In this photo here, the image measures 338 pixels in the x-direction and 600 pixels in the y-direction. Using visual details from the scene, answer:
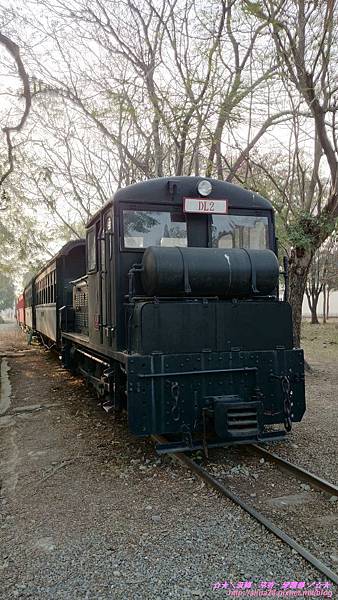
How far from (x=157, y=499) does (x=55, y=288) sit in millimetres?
8394

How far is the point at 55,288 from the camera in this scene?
12.1 meters

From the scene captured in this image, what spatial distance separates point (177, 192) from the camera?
6062 mm

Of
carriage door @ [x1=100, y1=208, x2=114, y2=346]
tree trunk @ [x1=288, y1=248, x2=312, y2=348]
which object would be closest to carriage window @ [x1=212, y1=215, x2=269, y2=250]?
carriage door @ [x1=100, y1=208, x2=114, y2=346]

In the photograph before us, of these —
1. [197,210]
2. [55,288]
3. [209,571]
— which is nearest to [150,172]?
[55,288]

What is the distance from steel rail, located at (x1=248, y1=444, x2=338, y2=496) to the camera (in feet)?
14.7

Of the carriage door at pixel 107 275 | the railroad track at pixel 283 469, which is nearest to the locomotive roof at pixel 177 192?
the carriage door at pixel 107 275

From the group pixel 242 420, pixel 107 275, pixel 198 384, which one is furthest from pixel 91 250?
pixel 242 420

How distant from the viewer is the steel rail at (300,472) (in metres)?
4.47

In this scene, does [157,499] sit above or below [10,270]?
below

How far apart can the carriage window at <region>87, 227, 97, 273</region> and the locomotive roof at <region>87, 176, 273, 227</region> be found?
983mm

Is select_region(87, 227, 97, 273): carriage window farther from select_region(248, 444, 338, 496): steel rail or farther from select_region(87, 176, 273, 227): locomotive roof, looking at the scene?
select_region(248, 444, 338, 496): steel rail

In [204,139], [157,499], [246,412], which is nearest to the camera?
[157,499]

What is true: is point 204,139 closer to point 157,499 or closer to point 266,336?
point 266,336

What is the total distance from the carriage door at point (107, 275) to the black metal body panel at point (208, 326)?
68 cm
